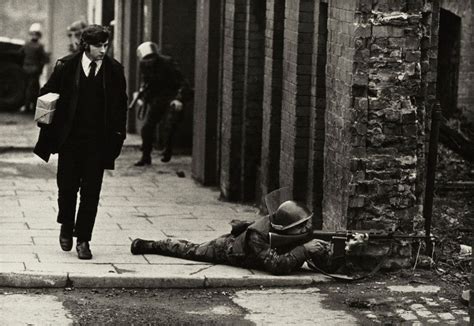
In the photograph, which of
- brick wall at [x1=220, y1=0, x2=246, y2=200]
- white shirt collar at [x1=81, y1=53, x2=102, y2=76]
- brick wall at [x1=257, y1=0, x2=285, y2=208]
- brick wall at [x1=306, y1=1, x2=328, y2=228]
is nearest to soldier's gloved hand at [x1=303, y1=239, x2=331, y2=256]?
brick wall at [x1=306, y1=1, x2=328, y2=228]

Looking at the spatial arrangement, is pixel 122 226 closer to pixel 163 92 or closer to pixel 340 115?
pixel 340 115

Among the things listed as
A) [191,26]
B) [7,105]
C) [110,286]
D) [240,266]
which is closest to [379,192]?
[240,266]

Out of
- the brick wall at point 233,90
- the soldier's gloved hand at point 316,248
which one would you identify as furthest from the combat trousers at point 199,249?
the brick wall at point 233,90

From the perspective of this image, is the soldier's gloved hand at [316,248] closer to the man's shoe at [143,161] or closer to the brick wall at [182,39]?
the man's shoe at [143,161]

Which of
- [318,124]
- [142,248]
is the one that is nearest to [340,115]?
[318,124]

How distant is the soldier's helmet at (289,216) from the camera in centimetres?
1053

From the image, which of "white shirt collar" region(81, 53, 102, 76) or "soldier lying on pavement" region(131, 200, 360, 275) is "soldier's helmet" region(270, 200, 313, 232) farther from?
"white shirt collar" region(81, 53, 102, 76)

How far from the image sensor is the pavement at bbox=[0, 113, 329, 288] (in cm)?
1057

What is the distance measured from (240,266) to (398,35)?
222cm

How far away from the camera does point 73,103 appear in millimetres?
11078

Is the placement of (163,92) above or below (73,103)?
below

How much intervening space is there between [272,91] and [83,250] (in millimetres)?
3642

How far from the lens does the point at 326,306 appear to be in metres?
10.1

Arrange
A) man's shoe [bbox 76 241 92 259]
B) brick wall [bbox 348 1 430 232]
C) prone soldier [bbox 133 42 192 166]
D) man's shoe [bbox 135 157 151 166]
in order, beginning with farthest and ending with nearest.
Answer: prone soldier [bbox 133 42 192 166]
man's shoe [bbox 135 157 151 166]
man's shoe [bbox 76 241 92 259]
brick wall [bbox 348 1 430 232]
